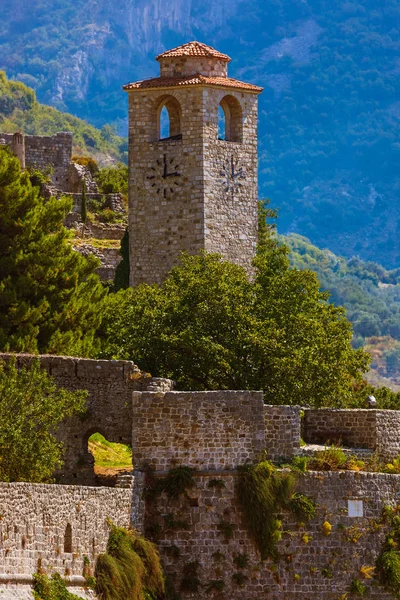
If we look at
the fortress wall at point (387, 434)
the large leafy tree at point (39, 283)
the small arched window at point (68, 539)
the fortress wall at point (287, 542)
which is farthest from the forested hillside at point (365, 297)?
the small arched window at point (68, 539)

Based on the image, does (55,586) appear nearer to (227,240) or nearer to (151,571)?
(151,571)

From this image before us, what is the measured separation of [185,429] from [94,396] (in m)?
2.29

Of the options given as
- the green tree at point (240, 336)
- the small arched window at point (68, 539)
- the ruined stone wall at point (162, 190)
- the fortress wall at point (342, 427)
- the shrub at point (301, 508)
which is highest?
the ruined stone wall at point (162, 190)

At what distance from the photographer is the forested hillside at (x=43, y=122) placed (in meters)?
173

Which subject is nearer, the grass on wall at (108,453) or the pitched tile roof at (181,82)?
the grass on wall at (108,453)

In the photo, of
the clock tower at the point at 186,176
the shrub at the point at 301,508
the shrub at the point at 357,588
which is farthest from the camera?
the clock tower at the point at 186,176

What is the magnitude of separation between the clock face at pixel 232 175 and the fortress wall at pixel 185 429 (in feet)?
53.1

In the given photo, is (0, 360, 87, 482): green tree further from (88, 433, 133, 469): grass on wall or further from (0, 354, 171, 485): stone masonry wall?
(88, 433, 133, 469): grass on wall

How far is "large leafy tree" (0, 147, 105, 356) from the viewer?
140 feet

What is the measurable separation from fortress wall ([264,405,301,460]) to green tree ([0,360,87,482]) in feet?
10.6

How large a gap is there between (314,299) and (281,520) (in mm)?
8329

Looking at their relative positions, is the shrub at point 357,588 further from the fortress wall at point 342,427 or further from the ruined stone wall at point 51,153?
the ruined stone wall at point 51,153

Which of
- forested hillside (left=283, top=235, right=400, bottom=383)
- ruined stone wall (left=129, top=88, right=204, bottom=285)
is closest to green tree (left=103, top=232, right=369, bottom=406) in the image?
ruined stone wall (left=129, top=88, right=204, bottom=285)

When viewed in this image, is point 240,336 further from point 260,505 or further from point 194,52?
point 194,52
